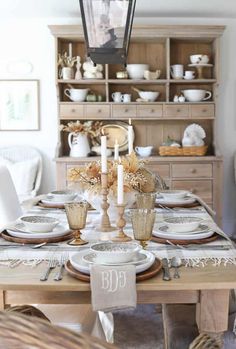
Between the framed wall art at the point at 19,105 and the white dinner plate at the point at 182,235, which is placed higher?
the framed wall art at the point at 19,105

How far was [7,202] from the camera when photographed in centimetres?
264

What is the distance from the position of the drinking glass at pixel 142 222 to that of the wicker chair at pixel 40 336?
913 millimetres

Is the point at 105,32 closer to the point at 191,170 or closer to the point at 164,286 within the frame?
the point at 164,286

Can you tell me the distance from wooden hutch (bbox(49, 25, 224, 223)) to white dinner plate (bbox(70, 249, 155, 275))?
2679mm

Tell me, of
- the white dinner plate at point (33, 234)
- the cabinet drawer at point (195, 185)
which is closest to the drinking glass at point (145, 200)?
the white dinner plate at point (33, 234)

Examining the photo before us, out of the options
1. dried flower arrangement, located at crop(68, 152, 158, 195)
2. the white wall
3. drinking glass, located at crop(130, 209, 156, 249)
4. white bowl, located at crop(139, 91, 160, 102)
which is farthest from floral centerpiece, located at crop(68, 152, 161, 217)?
the white wall

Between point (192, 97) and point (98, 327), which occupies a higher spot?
point (192, 97)

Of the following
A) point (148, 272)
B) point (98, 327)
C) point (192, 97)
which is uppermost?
point (192, 97)

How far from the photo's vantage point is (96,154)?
4.57 m

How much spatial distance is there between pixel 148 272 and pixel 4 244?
2.12 ft

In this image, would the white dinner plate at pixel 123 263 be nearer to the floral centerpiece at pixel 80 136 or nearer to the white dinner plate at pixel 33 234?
the white dinner plate at pixel 33 234

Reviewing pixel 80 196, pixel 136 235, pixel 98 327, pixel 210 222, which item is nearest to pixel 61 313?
pixel 98 327

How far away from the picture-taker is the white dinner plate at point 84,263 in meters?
1.41

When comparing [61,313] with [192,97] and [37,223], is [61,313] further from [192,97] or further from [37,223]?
[192,97]
